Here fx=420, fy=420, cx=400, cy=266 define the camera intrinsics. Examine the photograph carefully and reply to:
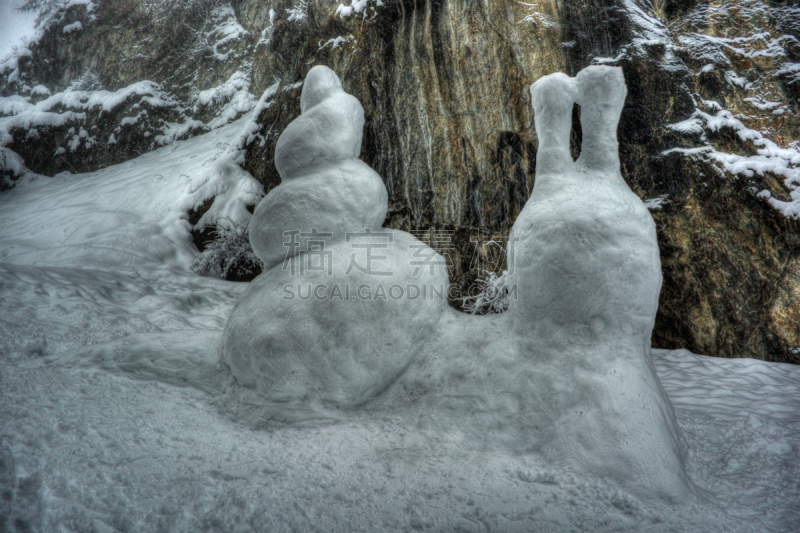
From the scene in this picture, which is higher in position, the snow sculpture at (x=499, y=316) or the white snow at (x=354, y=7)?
the white snow at (x=354, y=7)

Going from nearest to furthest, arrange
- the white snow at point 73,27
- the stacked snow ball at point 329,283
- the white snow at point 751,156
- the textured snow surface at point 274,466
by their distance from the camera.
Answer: the textured snow surface at point 274,466 < the stacked snow ball at point 329,283 < the white snow at point 751,156 < the white snow at point 73,27

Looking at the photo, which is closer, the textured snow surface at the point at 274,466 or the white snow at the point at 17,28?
the textured snow surface at the point at 274,466

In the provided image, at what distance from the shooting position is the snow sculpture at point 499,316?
1.68 metres

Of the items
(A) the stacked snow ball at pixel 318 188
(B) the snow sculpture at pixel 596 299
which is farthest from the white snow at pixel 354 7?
(B) the snow sculpture at pixel 596 299

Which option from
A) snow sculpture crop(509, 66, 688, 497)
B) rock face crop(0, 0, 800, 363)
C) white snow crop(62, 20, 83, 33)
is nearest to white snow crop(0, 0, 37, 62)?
white snow crop(62, 20, 83, 33)

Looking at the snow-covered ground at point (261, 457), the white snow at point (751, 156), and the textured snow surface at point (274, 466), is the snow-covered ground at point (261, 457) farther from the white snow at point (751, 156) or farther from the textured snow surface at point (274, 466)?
the white snow at point (751, 156)

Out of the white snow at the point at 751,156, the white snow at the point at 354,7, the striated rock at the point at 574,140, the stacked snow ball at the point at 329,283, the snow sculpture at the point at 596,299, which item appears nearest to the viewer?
the snow sculpture at the point at 596,299

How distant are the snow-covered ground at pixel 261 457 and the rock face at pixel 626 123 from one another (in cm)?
73

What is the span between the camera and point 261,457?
64.6 inches

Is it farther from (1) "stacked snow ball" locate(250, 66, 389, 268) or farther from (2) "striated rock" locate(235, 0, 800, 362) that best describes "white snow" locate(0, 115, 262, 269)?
(1) "stacked snow ball" locate(250, 66, 389, 268)

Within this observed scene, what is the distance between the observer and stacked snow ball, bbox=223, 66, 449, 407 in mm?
1854

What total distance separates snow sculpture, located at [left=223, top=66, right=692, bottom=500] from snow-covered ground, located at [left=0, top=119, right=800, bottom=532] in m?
0.15

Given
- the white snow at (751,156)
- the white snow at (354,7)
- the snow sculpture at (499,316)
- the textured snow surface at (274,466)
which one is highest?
the white snow at (354,7)

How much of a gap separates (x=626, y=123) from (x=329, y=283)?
343 centimetres
